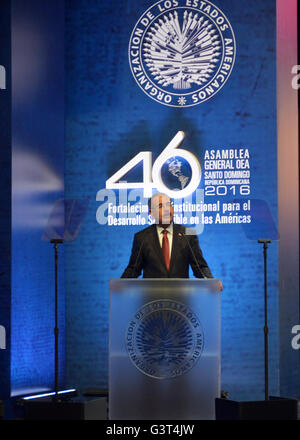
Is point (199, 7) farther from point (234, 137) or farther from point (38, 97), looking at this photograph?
point (38, 97)

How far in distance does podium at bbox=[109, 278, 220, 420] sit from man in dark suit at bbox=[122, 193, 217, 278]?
843 mm

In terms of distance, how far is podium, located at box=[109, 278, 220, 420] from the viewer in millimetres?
4156

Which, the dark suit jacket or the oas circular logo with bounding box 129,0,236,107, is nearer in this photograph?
the dark suit jacket

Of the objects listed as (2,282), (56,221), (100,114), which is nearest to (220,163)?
(100,114)

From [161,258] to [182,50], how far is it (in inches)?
85.6

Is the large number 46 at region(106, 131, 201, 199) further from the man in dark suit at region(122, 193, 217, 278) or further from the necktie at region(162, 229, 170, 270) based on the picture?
the necktie at region(162, 229, 170, 270)

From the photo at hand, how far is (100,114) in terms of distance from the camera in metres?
6.35

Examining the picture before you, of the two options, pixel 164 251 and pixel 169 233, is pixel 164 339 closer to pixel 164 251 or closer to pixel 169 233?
pixel 164 251

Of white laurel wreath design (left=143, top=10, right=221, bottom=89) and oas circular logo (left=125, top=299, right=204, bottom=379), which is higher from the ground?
white laurel wreath design (left=143, top=10, right=221, bottom=89)

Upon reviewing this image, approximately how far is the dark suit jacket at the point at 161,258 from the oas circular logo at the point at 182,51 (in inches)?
63.3

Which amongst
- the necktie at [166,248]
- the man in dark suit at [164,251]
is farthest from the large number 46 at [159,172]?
the necktie at [166,248]

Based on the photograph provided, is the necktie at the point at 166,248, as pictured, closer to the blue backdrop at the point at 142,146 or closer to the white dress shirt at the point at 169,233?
the white dress shirt at the point at 169,233

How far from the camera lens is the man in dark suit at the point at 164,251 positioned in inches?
201

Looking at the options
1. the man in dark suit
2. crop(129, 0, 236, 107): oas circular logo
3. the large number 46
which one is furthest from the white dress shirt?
crop(129, 0, 236, 107): oas circular logo
